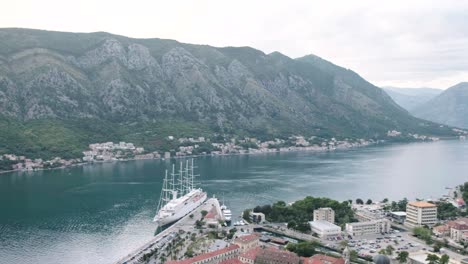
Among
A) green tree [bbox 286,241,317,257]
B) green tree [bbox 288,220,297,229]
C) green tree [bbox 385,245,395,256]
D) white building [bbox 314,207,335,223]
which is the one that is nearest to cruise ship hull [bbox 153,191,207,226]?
green tree [bbox 288,220,297,229]

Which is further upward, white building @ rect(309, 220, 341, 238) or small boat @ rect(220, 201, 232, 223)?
white building @ rect(309, 220, 341, 238)

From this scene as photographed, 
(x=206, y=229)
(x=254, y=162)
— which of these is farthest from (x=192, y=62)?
(x=206, y=229)

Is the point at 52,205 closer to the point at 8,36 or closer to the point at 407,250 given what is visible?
the point at 407,250

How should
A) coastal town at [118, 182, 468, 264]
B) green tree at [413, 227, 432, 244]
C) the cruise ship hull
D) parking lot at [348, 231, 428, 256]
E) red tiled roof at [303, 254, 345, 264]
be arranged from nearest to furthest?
red tiled roof at [303, 254, 345, 264], coastal town at [118, 182, 468, 264], parking lot at [348, 231, 428, 256], green tree at [413, 227, 432, 244], the cruise ship hull

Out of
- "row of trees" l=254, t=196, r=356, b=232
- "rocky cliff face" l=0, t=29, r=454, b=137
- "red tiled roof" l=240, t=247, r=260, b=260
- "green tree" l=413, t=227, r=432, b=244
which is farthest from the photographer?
"rocky cliff face" l=0, t=29, r=454, b=137

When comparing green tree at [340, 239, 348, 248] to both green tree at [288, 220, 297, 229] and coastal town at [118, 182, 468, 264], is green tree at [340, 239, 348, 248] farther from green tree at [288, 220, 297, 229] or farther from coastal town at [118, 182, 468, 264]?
green tree at [288, 220, 297, 229]

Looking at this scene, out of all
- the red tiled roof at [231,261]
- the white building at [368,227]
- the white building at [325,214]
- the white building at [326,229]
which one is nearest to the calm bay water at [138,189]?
the red tiled roof at [231,261]

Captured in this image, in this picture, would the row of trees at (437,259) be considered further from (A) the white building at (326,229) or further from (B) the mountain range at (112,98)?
(B) the mountain range at (112,98)
